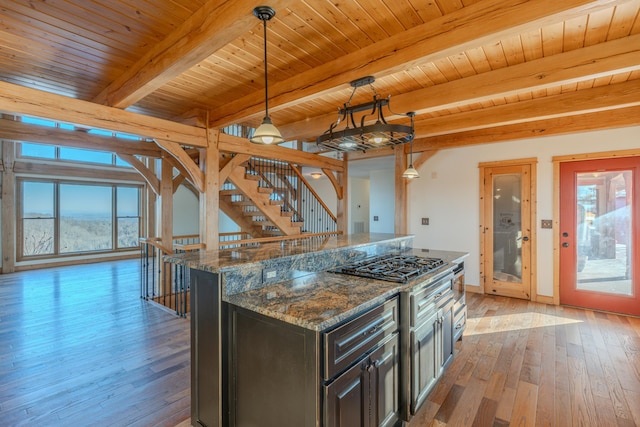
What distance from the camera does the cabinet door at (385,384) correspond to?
1837 millimetres

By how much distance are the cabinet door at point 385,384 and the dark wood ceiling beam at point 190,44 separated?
6.67 ft

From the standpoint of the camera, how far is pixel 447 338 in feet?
9.02

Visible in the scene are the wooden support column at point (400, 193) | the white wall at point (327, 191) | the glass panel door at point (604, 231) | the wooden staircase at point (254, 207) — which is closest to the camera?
the glass panel door at point (604, 231)

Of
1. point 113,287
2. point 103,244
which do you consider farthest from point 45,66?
point 103,244

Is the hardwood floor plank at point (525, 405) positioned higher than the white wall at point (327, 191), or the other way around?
the white wall at point (327, 191)

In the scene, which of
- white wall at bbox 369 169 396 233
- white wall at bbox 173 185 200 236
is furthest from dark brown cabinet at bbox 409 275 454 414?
white wall at bbox 173 185 200 236

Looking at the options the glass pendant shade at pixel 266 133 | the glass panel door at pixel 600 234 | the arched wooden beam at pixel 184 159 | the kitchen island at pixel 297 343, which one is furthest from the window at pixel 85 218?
the glass panel door at pixel 600 234

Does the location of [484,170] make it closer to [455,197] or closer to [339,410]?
[455,197]

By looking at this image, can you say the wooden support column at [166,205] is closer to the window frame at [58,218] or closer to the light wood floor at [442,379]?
the light wood floor at [442,379]

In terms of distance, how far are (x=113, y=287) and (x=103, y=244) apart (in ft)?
12.4

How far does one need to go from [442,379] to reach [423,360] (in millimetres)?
733

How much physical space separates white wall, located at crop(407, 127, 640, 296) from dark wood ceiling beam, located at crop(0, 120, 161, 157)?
192 inches

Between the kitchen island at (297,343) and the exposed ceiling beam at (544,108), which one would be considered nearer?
the kitchen island at (297,343)

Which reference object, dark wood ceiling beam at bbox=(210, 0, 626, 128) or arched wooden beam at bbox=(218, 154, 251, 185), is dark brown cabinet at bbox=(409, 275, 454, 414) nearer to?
dark wood ceiling beam at bbox=(210, 0, 626, 128)
